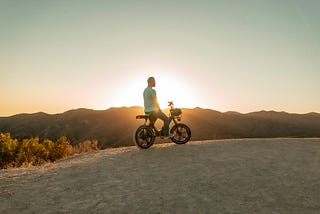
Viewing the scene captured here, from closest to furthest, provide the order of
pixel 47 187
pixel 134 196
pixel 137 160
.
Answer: pixel 134 196, pixel 47 187, pixel 137 160

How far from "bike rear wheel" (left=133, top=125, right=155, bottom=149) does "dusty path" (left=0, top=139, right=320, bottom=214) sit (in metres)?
0.93

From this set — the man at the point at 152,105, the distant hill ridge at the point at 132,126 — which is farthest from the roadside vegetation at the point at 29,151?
the distant hill ridge at the point at 132,126

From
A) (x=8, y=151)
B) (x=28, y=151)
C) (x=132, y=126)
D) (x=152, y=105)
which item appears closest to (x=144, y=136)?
(x=152, y=105)

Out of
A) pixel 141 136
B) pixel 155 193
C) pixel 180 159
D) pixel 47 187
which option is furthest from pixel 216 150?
pixel 47 187

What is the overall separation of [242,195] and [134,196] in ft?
7.45

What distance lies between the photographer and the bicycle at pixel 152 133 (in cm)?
1356

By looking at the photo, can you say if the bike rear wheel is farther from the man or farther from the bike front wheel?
the bike front wheel

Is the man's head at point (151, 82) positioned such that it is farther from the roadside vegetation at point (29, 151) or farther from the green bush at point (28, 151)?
the green bush at point (28, 151)

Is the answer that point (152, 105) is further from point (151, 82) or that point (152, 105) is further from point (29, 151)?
point (29, 151)

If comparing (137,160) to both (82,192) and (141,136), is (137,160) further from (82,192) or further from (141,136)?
(82,192)

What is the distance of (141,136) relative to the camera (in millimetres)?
13609

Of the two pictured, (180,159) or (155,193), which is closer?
(155,193)

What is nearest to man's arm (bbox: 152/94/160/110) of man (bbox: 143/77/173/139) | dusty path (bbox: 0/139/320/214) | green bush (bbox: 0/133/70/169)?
man (bbox: 143/77/173/139)

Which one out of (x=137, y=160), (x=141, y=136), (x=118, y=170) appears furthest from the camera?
(x=141, y=136)
